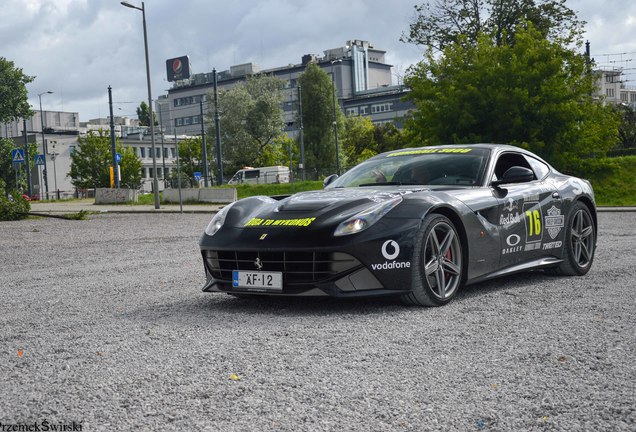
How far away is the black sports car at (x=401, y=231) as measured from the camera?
19.0ft

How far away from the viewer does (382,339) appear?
4848 mm

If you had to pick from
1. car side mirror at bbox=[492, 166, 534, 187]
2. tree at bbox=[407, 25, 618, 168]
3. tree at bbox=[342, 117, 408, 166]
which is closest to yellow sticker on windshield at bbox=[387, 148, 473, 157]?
car side mirror at bbox=[492, 166, 534, 187]

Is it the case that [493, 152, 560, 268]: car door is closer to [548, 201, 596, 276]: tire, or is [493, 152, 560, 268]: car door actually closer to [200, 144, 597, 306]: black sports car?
[200, 144, 597, 306]: black sports car

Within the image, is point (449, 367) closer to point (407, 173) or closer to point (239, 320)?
point (239, 320)

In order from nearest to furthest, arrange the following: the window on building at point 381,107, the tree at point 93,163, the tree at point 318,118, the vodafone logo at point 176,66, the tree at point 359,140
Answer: the tree at point 318,118
the tree at point 359,140
the tree at point 93,163
the vodafone logo at point 176,66
the window on building at point 381,107

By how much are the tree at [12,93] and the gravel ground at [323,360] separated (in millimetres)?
62285

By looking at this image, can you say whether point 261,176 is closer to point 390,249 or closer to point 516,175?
point 516,175

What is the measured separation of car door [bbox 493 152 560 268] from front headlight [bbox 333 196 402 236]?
1376mm

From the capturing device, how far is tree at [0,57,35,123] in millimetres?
64812

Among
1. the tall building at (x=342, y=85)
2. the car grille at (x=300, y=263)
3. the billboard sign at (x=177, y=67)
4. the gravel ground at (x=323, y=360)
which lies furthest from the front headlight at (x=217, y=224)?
the billboard sign at (x=177, y=67)

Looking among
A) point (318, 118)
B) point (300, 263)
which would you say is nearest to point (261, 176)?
point (318, 118)

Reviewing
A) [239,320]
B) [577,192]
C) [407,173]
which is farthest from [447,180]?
[239,320]

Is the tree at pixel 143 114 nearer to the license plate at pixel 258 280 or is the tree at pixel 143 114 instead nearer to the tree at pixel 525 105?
the tree at pixel 525 105

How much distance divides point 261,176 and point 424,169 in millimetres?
54672
